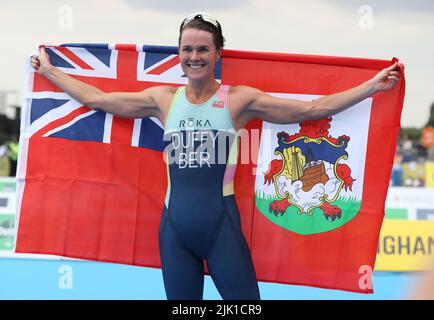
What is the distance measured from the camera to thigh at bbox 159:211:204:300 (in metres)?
4.39

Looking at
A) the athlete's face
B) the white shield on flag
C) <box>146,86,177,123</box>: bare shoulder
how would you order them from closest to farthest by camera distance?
the athlete's face < <box>146,86,177,123</box>: bare shoulder < the white shield on flag

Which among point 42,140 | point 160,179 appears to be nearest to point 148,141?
point 160,179

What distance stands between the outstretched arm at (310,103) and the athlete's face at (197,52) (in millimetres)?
292

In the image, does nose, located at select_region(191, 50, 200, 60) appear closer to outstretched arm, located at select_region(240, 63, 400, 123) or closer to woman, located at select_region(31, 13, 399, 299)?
woman, located at select_region(31, 13, 399, 299)

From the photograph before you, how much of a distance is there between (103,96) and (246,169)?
996 millimetres

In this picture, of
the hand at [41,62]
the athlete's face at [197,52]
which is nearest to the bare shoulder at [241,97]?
the athlete's face at [197,52]

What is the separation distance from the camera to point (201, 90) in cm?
438

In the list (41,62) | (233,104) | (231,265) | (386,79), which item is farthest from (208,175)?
(41,62)

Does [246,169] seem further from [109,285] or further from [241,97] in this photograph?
[109,285]

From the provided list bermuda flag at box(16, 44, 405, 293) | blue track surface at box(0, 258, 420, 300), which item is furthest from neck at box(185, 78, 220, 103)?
blue track surface at box(0, 258, 420, 300)

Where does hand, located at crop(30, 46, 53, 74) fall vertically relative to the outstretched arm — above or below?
above

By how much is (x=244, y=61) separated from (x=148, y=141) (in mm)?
796

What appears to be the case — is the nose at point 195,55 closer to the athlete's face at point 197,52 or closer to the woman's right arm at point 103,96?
the athlete's face at point 197,52
